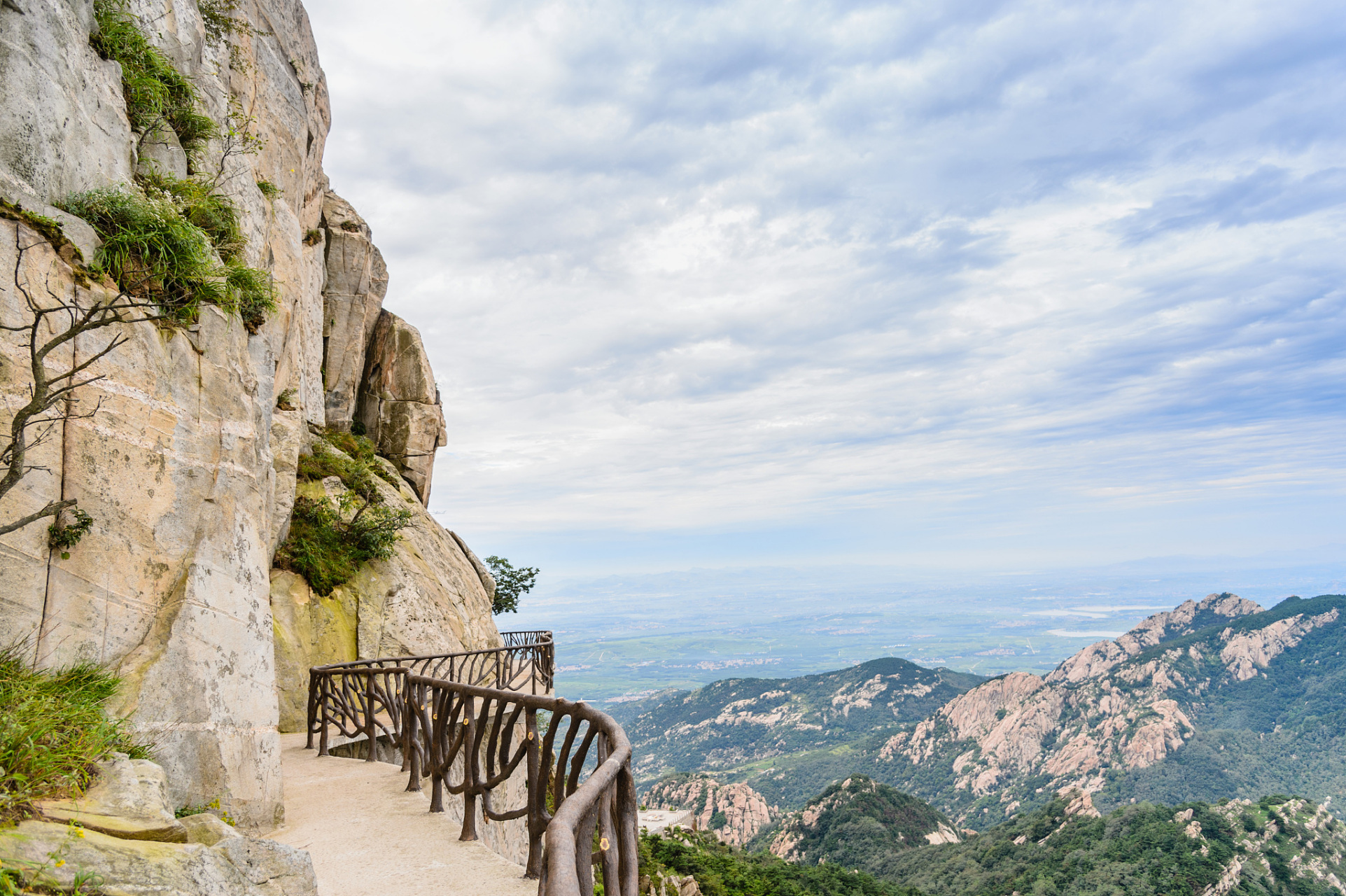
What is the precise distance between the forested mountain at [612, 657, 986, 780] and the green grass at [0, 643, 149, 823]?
10005 cm

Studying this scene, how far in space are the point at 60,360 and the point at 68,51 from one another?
3.61 meters

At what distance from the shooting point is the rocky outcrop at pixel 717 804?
2242 inches

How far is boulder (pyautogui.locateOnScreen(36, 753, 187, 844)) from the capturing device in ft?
11.9

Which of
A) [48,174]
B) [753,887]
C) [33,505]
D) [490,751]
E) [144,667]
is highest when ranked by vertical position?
[48,174]

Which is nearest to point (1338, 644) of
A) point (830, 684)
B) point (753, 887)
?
point (830, 684)

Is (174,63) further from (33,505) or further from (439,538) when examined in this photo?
(439,538)

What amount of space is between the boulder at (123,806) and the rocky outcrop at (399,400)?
21.4 meters

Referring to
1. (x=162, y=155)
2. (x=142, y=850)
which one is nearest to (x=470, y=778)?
(x=142, y=850)

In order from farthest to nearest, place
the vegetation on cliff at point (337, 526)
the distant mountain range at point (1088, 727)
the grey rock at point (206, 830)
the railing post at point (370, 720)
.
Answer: the distant mountain range at point (1088, 727) → the vegetation on cliff at point (337, 526) → the railing post at point (370, 720) → the grey rock at point (206, 830)

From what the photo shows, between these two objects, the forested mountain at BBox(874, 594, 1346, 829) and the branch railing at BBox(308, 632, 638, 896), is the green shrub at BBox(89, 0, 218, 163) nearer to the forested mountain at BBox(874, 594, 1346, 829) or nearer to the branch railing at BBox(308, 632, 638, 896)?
the branch railing at BBox(308, 632, 638, 896)

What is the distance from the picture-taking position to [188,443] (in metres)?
6.81

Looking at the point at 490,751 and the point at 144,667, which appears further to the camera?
the point at 144,667

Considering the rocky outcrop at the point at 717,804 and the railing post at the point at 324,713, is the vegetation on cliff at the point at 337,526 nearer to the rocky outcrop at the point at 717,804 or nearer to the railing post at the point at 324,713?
the railing post at the point at 324,713

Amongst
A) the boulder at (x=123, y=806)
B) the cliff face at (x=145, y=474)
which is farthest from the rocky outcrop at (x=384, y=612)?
the boulder at (x=123, y=806)
